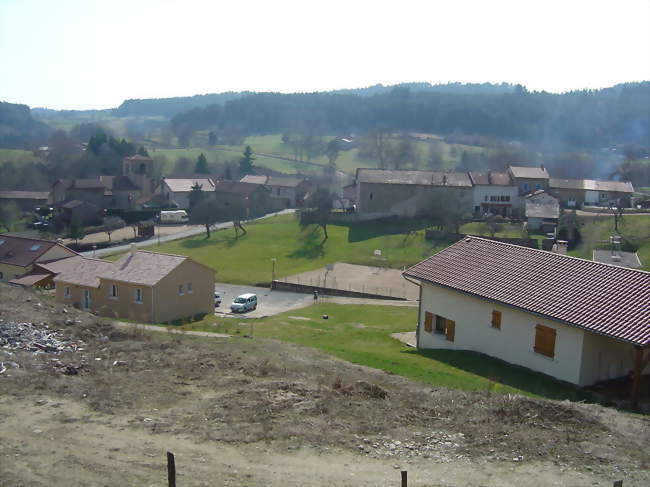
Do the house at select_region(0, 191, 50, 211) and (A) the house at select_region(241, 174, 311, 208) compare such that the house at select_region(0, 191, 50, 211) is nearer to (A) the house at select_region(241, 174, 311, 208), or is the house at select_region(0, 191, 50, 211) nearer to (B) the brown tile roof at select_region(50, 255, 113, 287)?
(A) the house at select_region(241, 174, 311, 208)

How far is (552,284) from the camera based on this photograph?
2036 centimetres

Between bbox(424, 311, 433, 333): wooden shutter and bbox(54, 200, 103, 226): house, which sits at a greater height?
bbox(424, 311, 433, 333): wooden shutter

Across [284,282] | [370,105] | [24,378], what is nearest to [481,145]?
[370,105]

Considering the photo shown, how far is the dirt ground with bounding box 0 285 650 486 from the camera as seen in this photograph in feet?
36.5

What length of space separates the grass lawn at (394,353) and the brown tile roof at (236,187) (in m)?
51.3

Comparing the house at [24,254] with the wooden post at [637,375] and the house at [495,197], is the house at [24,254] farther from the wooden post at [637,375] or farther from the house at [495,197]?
the house at [495,197]

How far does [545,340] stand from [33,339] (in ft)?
49.0

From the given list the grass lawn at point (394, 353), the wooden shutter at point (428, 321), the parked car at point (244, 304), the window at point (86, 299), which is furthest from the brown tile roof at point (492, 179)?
the wooden shutter at point (428, 321)

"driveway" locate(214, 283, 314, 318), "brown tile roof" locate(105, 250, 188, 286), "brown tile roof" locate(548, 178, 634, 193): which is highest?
"brown tile roof" locate(548, 178, 634, 193)

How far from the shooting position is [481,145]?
151 meters

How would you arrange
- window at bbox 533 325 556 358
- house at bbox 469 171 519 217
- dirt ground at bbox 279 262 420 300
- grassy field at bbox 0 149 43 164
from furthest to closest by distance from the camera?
grassy field at bbox 0 149 43 164
house at bbox 469 171 519 217
dirt ground at bbox 279 262 420 300
window at bbox 533 325 556 358

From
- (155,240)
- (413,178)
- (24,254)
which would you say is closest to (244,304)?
(24,254)

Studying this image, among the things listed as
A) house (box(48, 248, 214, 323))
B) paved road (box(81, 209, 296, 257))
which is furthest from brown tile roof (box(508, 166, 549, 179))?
house (box(48, 248, 214, 323))

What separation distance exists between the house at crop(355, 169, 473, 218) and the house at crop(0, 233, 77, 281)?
3427cm
